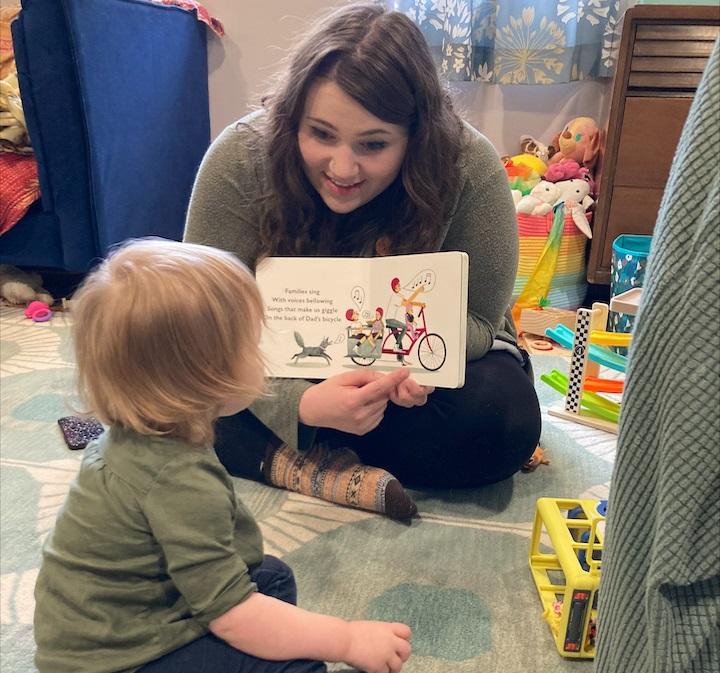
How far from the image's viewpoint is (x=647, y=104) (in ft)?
5.67

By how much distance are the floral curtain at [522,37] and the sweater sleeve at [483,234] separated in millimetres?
1055

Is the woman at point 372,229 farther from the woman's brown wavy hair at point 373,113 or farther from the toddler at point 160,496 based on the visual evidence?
the toddler at point 160,496

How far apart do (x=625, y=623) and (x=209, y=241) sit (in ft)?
2.69

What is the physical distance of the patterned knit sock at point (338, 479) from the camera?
107 cm

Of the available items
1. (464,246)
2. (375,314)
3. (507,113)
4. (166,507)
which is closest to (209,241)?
(375,314)

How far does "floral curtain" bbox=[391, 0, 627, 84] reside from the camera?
198cm

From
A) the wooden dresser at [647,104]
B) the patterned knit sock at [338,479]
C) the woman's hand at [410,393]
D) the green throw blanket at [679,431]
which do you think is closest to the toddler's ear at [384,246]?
the woman's hand at [410,393]

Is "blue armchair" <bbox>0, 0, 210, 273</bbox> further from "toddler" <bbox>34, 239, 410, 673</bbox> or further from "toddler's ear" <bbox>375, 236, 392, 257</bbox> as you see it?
"toddler" <bbox>34, 239, 410, 673</bbox>

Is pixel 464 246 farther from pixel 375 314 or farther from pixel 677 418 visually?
pixel 677 418

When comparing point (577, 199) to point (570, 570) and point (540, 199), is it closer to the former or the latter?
point (540, 199)

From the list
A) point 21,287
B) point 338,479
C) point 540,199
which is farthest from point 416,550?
point 21,287

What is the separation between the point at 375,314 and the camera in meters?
1.03

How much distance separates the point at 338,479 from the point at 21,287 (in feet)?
4.36

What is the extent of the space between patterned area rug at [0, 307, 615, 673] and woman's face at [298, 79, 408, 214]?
0.47 meters
